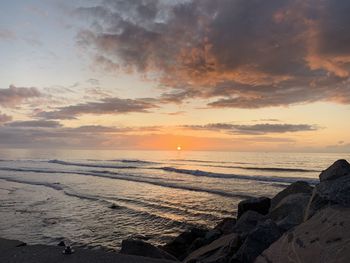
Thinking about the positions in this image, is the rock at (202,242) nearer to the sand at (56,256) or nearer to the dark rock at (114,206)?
the sand at (56,256)

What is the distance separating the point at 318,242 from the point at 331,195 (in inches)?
57.8

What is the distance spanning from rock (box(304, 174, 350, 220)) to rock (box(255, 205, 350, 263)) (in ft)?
0.93

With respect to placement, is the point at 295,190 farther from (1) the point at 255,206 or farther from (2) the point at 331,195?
(2) the point at 331,195

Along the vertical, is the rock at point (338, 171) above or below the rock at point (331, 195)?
above

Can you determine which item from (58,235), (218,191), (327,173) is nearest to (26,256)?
(58,235)

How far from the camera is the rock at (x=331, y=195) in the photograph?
630 cm

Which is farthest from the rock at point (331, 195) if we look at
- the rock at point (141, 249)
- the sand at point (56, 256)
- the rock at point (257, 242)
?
the rock at point (141, 249)

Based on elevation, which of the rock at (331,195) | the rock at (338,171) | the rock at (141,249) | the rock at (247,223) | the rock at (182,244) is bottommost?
the rock at (182,244)

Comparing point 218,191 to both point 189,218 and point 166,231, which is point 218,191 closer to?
point 189,218

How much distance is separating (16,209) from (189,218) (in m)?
10.5

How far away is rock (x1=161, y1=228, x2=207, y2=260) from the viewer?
1207 centimetres

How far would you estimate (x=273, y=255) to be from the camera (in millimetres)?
6145

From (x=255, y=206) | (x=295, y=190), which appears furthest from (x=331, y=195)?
(x=255, y=206)

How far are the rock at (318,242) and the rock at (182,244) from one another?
19.8 ft
